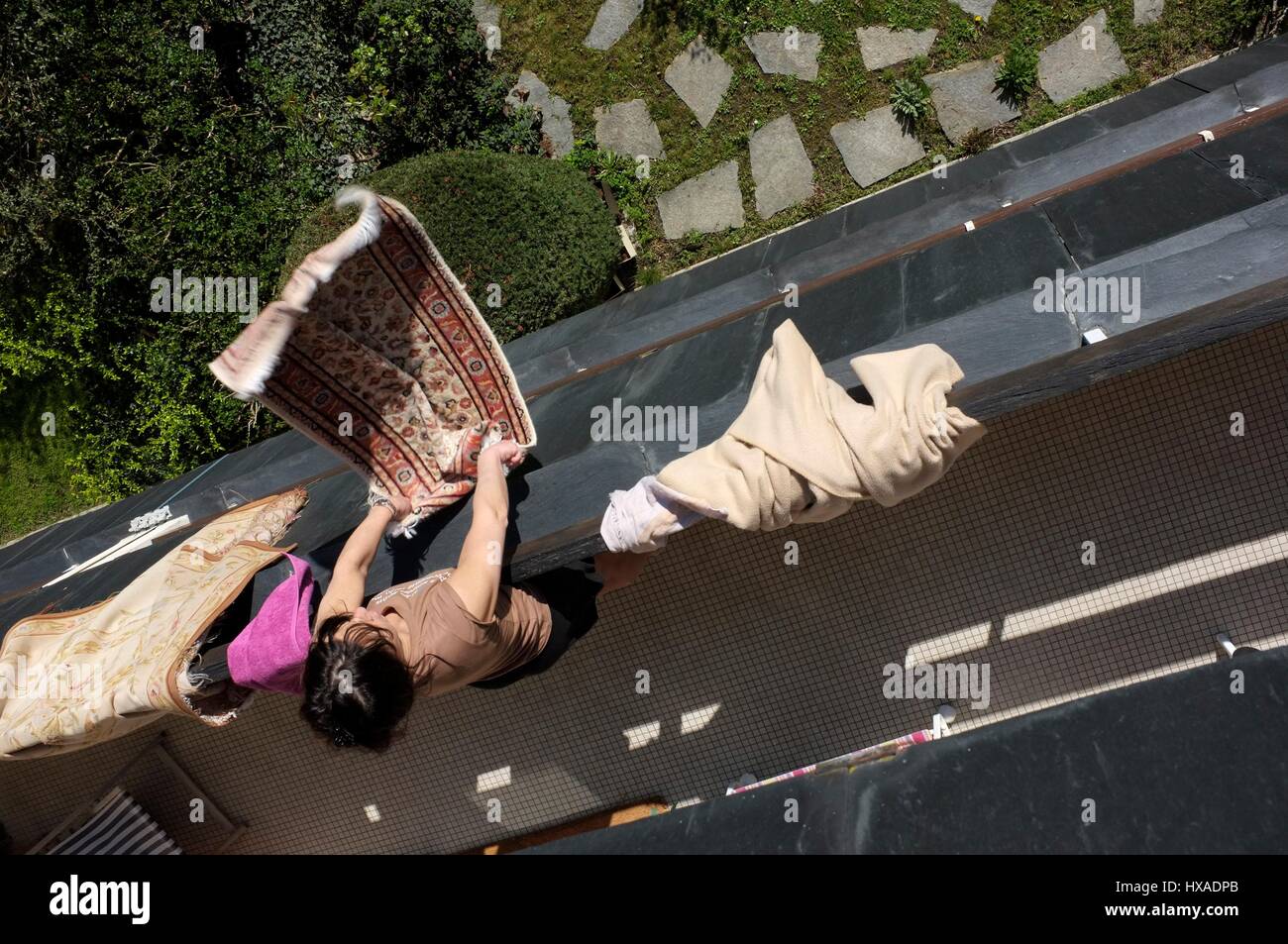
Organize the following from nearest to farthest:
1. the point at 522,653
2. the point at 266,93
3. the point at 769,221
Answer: the point at 522,653
the point at 769,221
the point at 266,93

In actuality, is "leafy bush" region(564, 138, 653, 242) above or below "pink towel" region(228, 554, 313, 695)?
above

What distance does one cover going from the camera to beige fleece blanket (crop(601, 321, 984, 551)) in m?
2.61

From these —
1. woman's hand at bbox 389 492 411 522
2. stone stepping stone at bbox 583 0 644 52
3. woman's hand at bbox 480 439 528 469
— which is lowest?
woman's hand at bbox 389 492 411 522

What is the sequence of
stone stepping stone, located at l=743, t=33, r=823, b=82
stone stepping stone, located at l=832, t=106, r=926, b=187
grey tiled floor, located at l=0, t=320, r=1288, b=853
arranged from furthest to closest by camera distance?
stone stepping stone, located at l=743, t=33, r=823, b=82
stone stepping stone, located at l=832, t=106, r=926, b=187
grey tiled floor, located at l=0, t=320, r=1288, b=853

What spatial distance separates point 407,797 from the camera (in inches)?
175

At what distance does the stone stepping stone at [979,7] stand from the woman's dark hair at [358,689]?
17.8 feet

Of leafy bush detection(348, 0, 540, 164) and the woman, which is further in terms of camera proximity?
leafy bush detection(348, 0, 540, 164)

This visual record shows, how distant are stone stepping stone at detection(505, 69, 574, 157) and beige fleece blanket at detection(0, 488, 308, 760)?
3809 millimetres

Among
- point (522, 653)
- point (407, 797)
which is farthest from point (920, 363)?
point (407, 797)

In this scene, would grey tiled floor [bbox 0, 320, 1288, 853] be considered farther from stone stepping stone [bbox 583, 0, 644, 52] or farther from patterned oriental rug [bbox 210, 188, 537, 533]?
stone stepping stone [bbox 583, 0, 644, 52]

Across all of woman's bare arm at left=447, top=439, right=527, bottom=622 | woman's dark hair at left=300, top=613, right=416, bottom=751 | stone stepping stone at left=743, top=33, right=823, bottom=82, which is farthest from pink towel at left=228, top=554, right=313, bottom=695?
stone stepping stone at left=743, top=33, right=823, bottom=82
